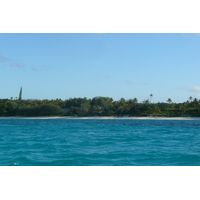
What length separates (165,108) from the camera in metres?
103

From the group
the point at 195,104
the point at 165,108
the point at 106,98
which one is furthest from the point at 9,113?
the point at 195,104

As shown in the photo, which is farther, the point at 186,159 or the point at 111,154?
the point at 111,154

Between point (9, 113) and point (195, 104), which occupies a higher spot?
point (195, 104)

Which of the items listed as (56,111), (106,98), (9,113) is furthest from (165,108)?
(9,113)

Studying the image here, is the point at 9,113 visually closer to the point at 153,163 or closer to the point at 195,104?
the point at 195,104

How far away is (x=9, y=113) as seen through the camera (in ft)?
338
